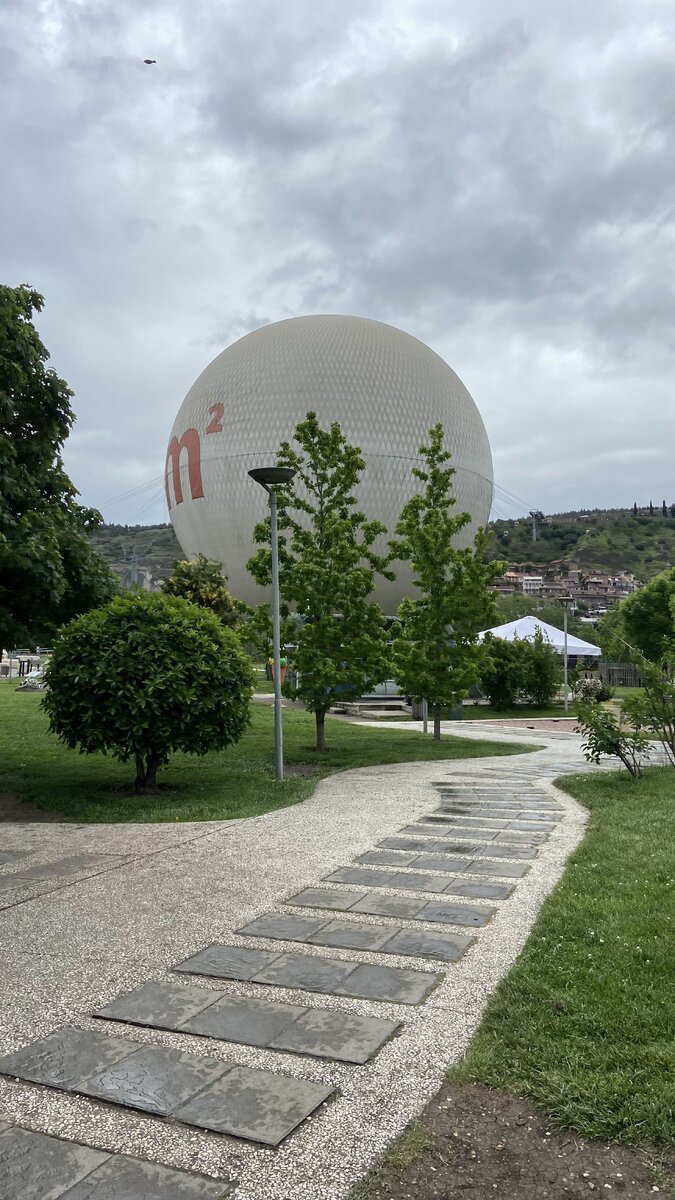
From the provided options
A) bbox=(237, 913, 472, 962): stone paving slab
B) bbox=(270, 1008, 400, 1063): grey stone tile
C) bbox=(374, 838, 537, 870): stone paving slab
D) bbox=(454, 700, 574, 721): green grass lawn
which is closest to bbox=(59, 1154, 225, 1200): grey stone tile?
bbox=(270, 1008, 400, 1063): grey stone tile

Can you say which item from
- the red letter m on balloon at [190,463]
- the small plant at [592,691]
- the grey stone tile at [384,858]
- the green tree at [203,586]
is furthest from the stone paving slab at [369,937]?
the red letter m on balloon at [190,463]

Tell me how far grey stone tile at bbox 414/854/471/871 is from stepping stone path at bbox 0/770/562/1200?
0.05 feet

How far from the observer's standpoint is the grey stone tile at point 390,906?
5062 millimetres

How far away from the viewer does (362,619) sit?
14641 mm

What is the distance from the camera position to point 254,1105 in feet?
9.32

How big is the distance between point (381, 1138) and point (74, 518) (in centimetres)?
924

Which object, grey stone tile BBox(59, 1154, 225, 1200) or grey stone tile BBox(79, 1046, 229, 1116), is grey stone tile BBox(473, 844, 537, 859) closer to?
grey stone tile BBox(79, 1046, 229, 1116)

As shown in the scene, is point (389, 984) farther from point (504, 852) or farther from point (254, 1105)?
point (504, 852)

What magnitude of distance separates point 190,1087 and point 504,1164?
1114mm

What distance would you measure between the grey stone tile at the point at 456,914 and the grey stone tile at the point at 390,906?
0.20ft

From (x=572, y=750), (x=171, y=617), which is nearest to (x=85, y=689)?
(x=171, y=617)

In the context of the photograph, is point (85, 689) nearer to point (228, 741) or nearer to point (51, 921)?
point (228, 741)

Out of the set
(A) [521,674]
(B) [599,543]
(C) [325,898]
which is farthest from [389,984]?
(B) [599,543]

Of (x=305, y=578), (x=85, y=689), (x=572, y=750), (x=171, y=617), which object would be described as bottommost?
(x=572, y=750)
